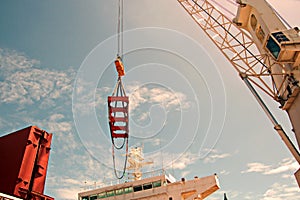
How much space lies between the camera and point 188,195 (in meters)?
30.4

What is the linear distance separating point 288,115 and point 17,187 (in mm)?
→ 18063

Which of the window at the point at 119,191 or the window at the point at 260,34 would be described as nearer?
the window at the point at 260,34

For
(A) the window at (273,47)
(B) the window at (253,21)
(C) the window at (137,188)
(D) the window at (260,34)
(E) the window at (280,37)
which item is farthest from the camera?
(C) the window at (137,188)

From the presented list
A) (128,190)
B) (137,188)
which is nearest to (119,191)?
(128,190)

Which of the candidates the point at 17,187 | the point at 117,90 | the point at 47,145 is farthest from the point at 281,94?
the point at 17,187

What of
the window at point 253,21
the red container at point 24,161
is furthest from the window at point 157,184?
the window at point 253,21

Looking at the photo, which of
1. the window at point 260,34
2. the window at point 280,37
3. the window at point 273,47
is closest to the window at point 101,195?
the window at point 260,34

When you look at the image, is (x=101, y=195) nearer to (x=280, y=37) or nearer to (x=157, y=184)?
(x=157, y=184)

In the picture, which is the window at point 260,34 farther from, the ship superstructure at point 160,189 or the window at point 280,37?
the ship superstructure at point 160,189

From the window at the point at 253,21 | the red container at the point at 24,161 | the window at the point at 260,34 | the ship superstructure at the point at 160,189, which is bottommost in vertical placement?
the red container at the point at 24,161

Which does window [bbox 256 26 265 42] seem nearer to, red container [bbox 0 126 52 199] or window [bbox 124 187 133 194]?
red container [bbox 0 126 52 199]

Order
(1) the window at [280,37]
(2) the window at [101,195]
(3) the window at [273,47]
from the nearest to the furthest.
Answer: (1) the window at [280,37]
(3) the window at [273,47]
(2) the window at [101,195]

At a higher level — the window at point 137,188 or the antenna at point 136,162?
the antenna at point 136,162

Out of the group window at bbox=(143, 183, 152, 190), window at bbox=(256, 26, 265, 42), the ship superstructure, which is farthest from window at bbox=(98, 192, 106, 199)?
window at bbox=(256, 26, 265, 42)
